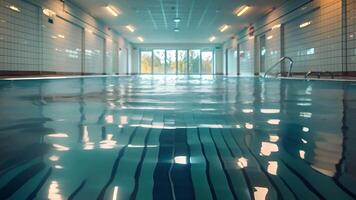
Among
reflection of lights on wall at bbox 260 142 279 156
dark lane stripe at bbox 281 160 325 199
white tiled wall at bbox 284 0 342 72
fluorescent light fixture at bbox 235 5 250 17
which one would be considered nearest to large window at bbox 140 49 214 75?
fluorescent light fixture at bbox 235 5 250 17

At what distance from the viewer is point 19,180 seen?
3.04ft

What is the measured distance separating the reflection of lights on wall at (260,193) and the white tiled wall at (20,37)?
42.5 feet

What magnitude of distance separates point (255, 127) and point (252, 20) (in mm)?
23500

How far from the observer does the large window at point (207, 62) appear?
43312 mm

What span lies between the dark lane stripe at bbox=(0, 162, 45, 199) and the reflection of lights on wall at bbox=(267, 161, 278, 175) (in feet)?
2.14

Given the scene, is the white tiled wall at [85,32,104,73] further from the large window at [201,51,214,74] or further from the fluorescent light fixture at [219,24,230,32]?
the large window at [201,51,214,74]

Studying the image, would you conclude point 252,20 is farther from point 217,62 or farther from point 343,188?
point 343,188

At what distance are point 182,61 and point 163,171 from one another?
141ft

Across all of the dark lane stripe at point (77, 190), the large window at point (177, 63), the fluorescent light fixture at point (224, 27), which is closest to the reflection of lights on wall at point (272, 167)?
the dark lane stripe at point (77, 190)

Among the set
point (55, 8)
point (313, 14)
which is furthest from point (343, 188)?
point (55, 8)

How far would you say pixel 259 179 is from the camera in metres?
0.93

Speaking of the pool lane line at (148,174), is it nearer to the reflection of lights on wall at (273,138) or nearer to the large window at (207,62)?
the reflection of lights on wall at (273,138)

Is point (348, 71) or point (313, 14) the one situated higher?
point (313, 14)

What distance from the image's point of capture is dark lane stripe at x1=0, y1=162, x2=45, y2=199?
0.83 m
